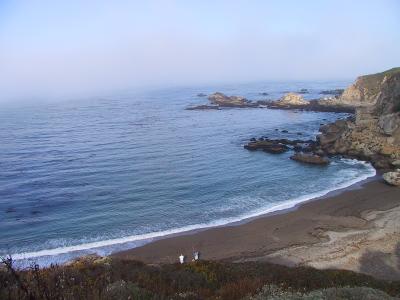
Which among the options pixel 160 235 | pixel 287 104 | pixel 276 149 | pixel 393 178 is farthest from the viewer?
pixel 287 104

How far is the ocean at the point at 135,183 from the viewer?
89.1 ft

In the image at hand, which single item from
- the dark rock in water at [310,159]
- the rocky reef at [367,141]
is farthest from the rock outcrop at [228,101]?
the dark rock in water at [310,159]

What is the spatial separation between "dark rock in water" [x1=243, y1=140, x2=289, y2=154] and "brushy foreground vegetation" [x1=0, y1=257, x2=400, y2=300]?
1382 inches

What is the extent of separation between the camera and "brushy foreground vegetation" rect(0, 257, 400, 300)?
855cm

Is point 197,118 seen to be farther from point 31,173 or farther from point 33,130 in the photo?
point 31,173

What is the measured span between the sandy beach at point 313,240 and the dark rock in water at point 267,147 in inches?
726

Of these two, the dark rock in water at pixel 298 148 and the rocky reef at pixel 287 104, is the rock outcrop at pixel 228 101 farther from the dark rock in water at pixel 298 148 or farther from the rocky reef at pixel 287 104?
the dark rock in water at pixel 298 148

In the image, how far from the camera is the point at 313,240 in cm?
2509

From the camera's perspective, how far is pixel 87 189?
35969 millimetres

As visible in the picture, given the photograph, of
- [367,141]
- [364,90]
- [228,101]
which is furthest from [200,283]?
[228,101]

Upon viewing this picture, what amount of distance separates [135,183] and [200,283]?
25805 mm

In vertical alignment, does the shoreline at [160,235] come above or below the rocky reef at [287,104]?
below

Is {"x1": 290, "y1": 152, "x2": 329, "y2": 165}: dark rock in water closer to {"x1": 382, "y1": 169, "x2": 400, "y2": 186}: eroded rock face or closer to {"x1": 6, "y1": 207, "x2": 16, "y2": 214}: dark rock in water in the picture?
{"x1": 382, "y1": 169, "x2": 400, "y2": 186}: eroded rock face

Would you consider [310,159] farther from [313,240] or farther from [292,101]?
[292,101]
